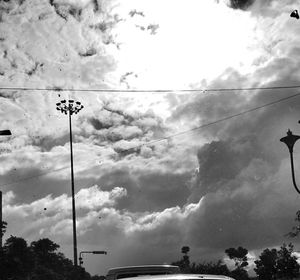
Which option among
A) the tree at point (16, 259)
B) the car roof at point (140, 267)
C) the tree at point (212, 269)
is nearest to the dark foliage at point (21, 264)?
the tree at point (16, 259)

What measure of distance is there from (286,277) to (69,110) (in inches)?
2643

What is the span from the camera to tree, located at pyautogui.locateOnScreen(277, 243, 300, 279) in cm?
9650

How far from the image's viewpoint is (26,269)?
91438 mm

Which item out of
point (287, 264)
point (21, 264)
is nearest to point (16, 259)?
point (21, 264)

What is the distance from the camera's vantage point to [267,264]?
109 m

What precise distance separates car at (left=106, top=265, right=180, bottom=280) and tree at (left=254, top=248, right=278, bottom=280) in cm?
9898

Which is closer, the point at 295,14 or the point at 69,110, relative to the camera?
the point at 295,14

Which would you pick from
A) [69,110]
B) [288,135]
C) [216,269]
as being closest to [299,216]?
[288,135]

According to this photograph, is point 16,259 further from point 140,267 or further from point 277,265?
point 140,267

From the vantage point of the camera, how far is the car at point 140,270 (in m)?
10.2

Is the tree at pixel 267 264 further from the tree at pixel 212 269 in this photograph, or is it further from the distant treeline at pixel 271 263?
the tree at pixel 212 269

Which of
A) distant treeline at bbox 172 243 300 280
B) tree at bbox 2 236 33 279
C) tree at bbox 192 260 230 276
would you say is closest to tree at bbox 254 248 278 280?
distant treeline at bbox 172 243 300 280

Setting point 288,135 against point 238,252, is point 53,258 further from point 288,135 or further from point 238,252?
point 288,135

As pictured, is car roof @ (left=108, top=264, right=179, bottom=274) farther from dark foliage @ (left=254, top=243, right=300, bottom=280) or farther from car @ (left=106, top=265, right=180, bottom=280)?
dark foliage @ (left=254, top=243, right=300, bottom=280)
